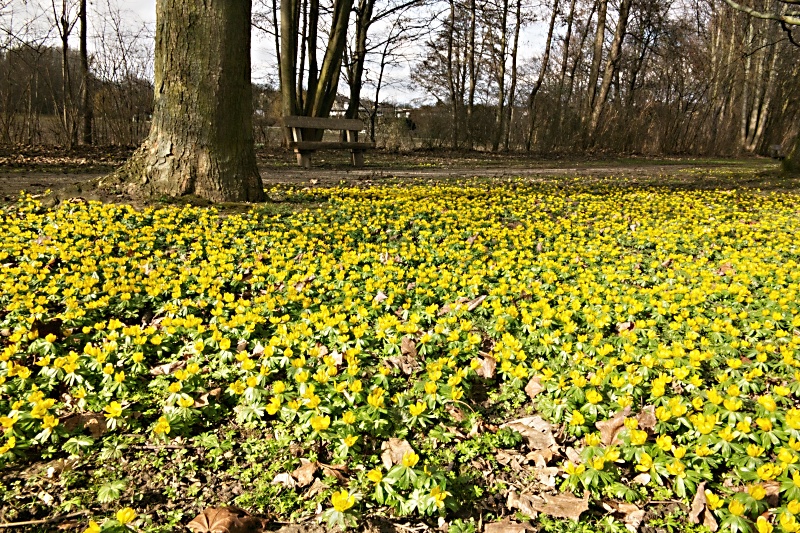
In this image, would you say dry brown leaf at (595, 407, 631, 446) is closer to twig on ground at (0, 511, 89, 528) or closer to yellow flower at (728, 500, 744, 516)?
yellow flower at (728, 500, 744, 516)

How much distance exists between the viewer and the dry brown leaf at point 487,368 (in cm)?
277

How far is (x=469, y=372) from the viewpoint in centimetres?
266

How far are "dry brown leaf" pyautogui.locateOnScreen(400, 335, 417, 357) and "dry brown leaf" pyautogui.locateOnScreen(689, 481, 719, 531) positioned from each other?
1.51 m

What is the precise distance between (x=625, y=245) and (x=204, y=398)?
4.53 meters

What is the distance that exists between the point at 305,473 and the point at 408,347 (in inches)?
43.7

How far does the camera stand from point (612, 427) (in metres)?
2.24

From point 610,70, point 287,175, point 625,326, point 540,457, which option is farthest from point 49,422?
point 610,70

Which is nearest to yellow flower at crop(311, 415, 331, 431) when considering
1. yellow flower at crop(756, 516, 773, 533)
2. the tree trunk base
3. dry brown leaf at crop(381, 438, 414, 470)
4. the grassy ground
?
the grassy ground

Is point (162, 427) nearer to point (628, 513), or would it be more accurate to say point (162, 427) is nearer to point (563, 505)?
point (563, 505)

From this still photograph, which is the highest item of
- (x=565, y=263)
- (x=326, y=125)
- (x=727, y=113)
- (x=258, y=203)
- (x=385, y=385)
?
(x=727, y=113)

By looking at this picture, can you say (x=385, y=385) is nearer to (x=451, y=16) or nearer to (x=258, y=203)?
(x=258, y=203)

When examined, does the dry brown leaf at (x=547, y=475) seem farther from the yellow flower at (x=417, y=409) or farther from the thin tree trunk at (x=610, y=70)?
the thin tree trunk at (x=610, y=70)

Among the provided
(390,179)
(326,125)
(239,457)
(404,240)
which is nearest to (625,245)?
(404,240)

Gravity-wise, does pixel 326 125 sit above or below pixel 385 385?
above
